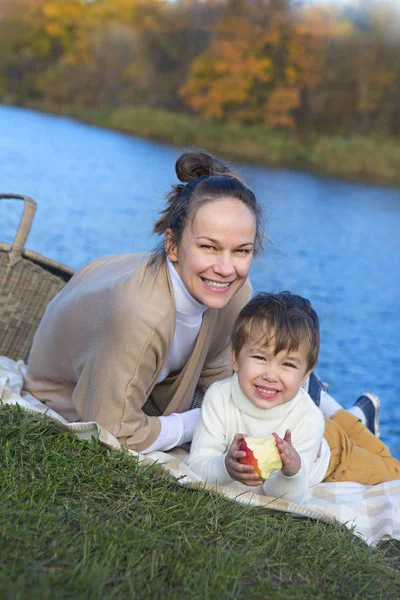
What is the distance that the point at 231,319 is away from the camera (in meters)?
3.44

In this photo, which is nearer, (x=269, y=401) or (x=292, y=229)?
(x=269, y=401)

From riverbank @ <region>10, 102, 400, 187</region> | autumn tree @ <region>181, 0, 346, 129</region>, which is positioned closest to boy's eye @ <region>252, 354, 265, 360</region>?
riverbank @ <region>10, 102, 400, 187</region>

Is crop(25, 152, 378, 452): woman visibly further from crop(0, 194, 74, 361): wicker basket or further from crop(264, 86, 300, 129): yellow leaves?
crop(264, 86, 300, 129): yellow leaves

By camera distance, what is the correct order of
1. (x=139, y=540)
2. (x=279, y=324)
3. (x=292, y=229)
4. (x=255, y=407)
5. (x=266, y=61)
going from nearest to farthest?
(x=139, y=540), (x=279, y=324), (x=255, y=407), (x=292, y=229), (x=266, y=61)

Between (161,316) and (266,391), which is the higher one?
(161,316)

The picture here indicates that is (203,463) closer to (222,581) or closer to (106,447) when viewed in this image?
(106,447)

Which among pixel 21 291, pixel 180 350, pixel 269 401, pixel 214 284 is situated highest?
pixel 214 284

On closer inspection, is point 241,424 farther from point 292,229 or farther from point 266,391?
point 292,229

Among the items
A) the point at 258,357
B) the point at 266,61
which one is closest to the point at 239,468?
the point at 258,357

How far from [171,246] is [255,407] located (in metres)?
0.66

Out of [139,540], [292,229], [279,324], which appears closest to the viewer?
[139,540]

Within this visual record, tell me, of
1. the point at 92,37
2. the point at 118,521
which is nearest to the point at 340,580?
the point at 118,521

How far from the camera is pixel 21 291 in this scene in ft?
13.6

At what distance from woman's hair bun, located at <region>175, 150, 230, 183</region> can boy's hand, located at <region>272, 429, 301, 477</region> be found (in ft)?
3.82
